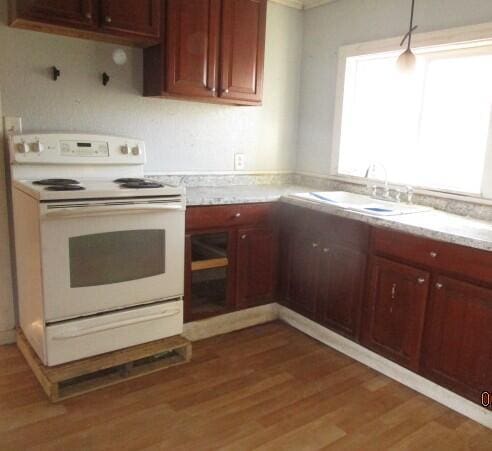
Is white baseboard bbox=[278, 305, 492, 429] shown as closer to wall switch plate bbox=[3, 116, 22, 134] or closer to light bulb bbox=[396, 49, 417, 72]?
light bulb bbox=[396, 49, 417, 72]

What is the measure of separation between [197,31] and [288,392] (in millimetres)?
2038

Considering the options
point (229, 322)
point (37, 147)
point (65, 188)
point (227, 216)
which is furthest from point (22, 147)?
point (229, 322)

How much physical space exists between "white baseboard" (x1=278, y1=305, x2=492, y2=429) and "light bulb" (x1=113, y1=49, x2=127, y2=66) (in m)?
1.85

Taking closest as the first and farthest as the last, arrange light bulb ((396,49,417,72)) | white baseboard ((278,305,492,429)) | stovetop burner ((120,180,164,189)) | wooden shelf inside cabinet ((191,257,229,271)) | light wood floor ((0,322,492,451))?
light wood floor ((0,322,492,451))
white baseboard ((278,305,492,429))
light bulb ((396,49,417,72))
stovetop burner ((120,180,164,189))
wooden shelf inside cabinet ((191,257,229,271))

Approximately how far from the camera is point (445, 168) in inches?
110

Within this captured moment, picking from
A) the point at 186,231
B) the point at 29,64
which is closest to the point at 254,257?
the point at 186,231

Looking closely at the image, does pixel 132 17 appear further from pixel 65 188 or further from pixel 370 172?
pixel 370 172

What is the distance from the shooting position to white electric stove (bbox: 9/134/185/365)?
6.84ft

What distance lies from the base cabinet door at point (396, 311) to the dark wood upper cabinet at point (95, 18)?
1749 mm

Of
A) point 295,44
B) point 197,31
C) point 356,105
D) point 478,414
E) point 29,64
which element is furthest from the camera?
point 295,44

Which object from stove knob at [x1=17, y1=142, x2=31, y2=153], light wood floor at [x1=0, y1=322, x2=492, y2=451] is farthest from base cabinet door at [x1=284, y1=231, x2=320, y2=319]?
stove knob at [x1=17, y1=142, x2=31, y2=153]

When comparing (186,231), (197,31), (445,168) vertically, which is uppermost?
(197,31)

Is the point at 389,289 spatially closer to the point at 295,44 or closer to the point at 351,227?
the point at 351,227

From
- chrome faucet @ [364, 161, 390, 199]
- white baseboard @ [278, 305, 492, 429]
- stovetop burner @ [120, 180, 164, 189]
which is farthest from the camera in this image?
chrome faucet @ [364, 161, 390, 199]
